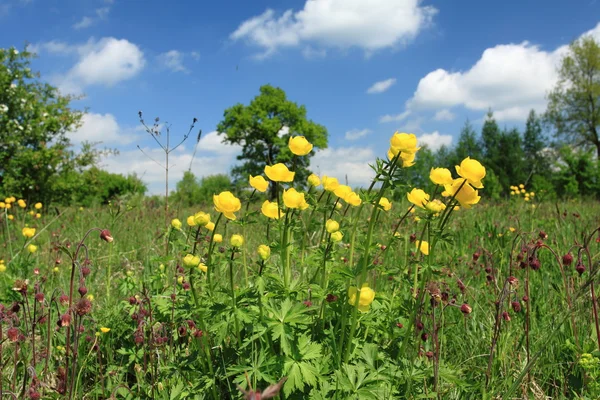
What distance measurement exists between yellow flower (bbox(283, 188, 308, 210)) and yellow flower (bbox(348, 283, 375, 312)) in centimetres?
36

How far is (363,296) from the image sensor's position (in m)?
1.57

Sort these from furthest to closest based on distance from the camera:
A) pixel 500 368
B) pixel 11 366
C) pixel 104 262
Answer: pixel 104 262, pixel 11 366, pixel 500 368

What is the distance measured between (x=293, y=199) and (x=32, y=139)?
12.4 meters

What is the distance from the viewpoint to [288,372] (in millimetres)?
1556

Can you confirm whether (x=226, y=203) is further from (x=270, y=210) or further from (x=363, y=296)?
(x=363, y=296)

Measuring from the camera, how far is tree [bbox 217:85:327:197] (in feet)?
103

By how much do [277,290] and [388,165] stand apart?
0.64 m

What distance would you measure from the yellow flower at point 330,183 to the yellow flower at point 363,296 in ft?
1.53

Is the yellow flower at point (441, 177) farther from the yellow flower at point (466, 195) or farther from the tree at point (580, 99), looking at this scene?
the tree at point (580, 99)

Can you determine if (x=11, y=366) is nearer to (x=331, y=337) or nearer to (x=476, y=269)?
(x=331, y=337)

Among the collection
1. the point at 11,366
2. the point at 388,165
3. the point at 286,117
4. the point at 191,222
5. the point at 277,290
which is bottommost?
the point at 11,366

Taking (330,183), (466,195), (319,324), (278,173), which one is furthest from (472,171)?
(319,324)

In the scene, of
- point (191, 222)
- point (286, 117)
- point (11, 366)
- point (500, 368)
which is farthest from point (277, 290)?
point (286, 117)

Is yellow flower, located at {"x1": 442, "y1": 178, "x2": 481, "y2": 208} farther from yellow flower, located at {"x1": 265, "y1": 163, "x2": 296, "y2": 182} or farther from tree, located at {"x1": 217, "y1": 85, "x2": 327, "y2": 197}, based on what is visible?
tree, located at {"x1": 217, "y1": 85, "x2": 327, "y2": 197}
